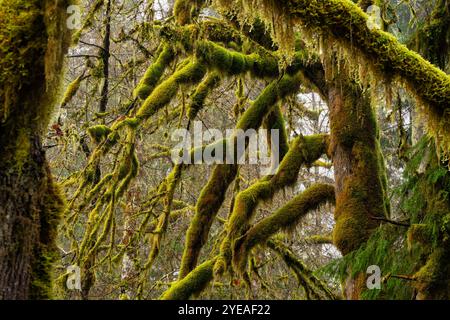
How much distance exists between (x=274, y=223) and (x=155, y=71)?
76.4 inches

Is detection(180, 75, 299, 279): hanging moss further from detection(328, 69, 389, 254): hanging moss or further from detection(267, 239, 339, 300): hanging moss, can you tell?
detection(267, 239, 339, 300): hanging moss

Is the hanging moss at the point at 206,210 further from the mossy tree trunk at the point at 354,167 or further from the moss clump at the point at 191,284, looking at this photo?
the mossy tree trunk at the point at 354,167

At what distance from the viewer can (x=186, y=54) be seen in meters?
5.04

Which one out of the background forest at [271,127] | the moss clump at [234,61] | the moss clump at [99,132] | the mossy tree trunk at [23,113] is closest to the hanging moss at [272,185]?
the background forest at [271,127]

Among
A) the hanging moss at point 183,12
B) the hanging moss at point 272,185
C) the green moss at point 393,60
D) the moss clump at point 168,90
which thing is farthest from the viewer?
the hanging moss at point 272,185

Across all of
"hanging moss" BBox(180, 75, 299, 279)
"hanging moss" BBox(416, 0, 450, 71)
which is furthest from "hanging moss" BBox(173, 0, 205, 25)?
"hanging moss" BBox(416, 0, 450, 71)

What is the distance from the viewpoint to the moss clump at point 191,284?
5535mm

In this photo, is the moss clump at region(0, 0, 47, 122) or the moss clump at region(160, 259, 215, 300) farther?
the moss clump at region(160, 259, 215, 300)

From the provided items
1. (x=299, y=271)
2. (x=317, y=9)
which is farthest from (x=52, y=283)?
(x=299, y=271)

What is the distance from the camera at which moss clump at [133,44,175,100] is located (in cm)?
521

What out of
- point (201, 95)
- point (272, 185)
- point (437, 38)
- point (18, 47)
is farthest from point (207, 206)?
point (18, 47)

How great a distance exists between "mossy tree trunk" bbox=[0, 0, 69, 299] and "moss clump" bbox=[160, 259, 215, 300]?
3.32 metres

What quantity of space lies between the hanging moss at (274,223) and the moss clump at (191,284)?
37 cm

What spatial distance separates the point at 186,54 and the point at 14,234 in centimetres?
318
